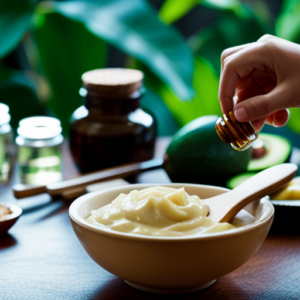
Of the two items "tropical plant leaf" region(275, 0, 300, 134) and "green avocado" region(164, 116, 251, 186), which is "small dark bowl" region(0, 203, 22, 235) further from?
"tropical plant leaf" region(275, 0, 300, 134)

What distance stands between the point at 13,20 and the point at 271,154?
1.38m

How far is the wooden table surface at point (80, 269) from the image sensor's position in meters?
0.67

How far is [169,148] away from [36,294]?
0.58 m

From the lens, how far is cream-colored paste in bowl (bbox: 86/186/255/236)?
0.62 metres

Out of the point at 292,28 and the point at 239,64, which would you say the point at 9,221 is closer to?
the point at 239,64

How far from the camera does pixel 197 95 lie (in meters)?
2.43

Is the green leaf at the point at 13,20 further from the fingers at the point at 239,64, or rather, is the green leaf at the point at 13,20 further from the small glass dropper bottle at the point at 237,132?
the small glass dropper bottle at the point at 237,132

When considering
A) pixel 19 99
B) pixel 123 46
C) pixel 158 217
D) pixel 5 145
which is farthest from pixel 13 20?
pixel 158 217

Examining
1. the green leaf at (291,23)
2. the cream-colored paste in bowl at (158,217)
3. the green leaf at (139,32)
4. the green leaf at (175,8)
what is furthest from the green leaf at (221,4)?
the cream-colored paste in bowl at (158,217)

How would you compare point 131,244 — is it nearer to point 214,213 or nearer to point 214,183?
point 214,213

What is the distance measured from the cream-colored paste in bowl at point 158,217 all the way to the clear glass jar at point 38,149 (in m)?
0.56

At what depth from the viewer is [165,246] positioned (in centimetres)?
57

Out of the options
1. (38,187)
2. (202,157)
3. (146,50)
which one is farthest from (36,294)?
(146,50)

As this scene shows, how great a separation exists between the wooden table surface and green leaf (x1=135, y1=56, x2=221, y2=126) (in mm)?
1532
